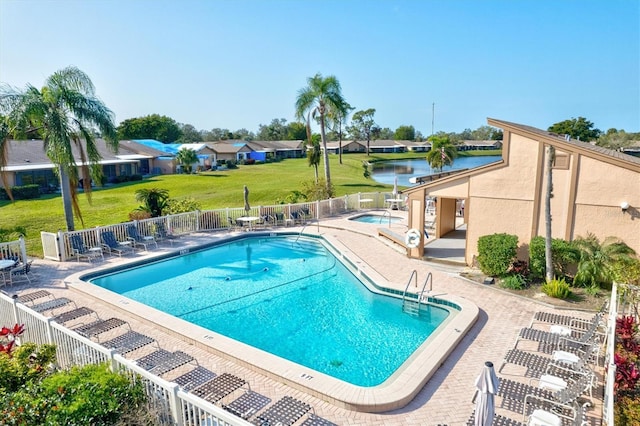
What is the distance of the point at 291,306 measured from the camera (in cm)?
1255

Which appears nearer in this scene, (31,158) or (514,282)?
(514,282)

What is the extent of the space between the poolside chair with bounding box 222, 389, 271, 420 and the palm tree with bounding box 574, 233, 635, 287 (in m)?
10.2

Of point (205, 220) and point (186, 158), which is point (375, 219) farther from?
point (186, 158)

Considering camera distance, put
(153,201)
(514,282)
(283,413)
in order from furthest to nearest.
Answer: (153,201)
(514,282)
(283,413)

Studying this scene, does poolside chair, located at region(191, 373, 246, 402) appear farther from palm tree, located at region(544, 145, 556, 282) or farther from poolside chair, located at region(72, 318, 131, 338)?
palm tree, located at region(544, 145, 556, 282)

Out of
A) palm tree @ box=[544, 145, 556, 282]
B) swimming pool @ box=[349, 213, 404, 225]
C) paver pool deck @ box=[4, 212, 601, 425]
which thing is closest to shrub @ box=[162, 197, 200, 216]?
paver pool deck @ box=[4, 212, 601, 425]

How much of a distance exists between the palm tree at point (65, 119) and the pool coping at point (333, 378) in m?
6.16

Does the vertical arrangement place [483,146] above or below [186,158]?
above

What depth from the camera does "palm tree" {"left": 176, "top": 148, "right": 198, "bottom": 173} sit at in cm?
5069

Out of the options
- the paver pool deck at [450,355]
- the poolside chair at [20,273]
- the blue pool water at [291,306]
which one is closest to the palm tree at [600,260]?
the paver pool deck at [450,355]

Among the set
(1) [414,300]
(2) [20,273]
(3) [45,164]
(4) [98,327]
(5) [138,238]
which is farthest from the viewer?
(3) [45,164]

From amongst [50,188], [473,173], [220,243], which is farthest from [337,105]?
[50,188]

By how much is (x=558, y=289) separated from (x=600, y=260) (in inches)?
67.0

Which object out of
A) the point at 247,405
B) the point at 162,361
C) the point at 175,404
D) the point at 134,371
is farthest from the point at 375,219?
the point at 175,404
